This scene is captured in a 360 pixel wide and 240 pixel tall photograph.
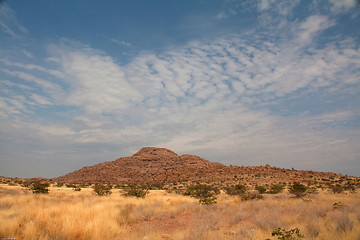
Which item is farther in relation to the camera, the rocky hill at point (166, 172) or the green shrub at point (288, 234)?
the rocky hill at point (166, 172)

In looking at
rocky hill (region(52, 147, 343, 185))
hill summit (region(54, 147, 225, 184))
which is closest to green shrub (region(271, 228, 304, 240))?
rocky hill (region(52, 147, 343, 185))

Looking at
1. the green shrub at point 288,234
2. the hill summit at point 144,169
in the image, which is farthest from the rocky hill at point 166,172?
A: the green shrub at point 288,234

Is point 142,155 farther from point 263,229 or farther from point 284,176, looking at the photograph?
point 263,229

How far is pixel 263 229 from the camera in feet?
28.2

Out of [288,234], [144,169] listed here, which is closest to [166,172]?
[144,169]

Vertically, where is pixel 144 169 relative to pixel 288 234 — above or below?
above

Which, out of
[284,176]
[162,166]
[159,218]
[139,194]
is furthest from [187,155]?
[159,218]

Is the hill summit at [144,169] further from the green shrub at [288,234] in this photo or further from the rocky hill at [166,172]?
the green shrub at [288,234]

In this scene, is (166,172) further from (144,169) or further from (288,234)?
(288,234)

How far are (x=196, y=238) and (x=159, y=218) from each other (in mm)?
5953

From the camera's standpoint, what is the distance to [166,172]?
8275cm

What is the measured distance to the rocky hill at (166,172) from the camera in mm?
58281

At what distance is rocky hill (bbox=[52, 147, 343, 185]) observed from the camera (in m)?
58.3

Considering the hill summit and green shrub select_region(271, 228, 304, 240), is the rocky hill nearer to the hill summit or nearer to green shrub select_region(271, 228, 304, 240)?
the hill summit
